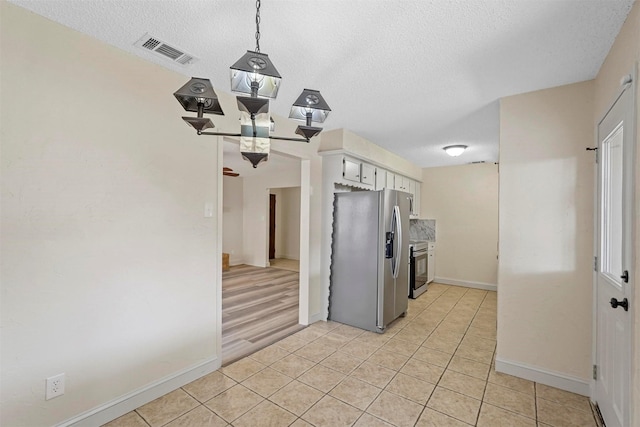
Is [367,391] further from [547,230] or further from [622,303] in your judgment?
[547,230]

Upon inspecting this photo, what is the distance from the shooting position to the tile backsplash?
610 cm

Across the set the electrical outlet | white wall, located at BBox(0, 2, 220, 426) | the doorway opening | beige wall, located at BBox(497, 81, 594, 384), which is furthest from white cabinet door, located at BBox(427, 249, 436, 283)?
the electrical outlet

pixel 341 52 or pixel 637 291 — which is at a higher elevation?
pixel 341 52

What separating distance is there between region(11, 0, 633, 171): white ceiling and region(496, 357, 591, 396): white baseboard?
2400 mm

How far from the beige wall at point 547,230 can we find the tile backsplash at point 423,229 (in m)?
3.62

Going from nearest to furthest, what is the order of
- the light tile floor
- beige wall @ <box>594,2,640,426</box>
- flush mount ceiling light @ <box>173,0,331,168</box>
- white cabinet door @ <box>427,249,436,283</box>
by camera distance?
flush mount ceiling light @ <box>173,0,331,168</box> < beige wall @ <box>594,2,640,426</box> < the light tile floor < white cabinet door @ <box>427,249,436,283</box>

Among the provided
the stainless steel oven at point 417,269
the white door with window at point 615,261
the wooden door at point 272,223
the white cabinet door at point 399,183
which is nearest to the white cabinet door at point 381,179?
the white cabinet door at point 399,183

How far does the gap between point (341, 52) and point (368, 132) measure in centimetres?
188

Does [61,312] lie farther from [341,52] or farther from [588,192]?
[588,192]

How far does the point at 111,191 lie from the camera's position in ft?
6.15

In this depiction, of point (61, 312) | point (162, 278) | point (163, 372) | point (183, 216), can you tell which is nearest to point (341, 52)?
point (183, 216)

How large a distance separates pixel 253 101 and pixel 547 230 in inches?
102

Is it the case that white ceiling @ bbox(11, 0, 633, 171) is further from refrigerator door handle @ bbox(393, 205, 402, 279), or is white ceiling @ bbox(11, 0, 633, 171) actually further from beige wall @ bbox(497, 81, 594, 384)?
refrigerator door handle @ bbox(393, 205, 402, 279)

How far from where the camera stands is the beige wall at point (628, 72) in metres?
1.34
